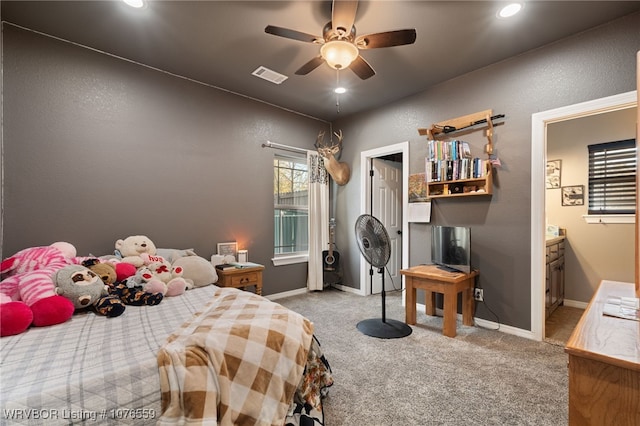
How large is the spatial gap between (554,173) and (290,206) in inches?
140

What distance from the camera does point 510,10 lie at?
6.66ft

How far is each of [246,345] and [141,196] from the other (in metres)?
2.27

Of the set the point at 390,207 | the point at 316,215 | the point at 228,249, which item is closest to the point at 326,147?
the point at 316,215

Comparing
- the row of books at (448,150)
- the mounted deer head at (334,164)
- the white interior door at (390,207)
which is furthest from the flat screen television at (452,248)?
the mounted deer head at (334,164)

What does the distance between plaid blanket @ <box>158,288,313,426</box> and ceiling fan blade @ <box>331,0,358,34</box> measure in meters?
1.84

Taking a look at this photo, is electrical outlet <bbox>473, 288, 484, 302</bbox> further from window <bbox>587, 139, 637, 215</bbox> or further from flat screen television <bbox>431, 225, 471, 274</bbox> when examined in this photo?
window <bbox>587, 139, 637, 215</bbox>

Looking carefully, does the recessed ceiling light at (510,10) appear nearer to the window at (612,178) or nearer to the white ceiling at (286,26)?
the white ceiling at (286,26)

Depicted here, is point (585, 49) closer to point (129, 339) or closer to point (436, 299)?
point (436, 299)

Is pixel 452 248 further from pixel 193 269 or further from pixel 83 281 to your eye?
pixel 83 281

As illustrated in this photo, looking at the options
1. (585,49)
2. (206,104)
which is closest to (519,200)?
(585,49)

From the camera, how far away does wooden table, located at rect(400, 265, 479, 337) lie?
8.47ft

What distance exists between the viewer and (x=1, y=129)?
84.7 inches

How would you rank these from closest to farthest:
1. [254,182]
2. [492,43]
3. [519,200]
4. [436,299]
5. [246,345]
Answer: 1. [246,345]
2. [492,43]
3. [519,200]
4. [436,299]
5. [254,182]

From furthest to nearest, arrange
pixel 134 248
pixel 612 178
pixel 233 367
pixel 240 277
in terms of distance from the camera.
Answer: pixel 612 178, pixel 240 277, pixel 134 248, pixel 233 367
